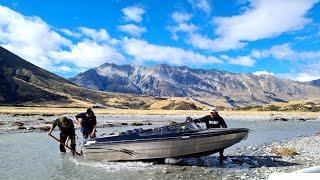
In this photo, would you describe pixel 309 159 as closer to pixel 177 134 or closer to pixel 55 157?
pixel 177 134

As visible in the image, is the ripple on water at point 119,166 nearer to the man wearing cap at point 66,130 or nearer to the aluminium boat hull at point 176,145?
the aluminium boat hull at point 176,145

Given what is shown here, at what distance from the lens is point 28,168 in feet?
73.4

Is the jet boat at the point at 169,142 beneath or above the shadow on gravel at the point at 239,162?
above

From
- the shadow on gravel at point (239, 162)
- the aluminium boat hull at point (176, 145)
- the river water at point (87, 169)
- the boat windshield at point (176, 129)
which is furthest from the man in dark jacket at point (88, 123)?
the shadow on gravel at point (239, 162)

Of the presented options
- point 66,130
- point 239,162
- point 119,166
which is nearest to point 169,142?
point 119,166

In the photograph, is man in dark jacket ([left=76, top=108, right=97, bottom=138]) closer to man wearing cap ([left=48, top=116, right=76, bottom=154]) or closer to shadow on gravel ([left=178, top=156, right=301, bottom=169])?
man wearing cap ([left=48, top=116, right=76, bottom=154])

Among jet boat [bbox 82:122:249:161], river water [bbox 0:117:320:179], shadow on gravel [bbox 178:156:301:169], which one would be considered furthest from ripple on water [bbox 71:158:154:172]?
shadow on gravel [bbox 178:156:301:169]

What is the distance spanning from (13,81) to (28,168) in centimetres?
18563

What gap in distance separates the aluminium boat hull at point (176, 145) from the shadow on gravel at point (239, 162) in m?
0.98

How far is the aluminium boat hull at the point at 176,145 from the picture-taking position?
2183 centimetres

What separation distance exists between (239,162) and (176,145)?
379 centimetres

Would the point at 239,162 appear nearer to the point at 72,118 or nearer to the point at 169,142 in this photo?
the point at 169,142

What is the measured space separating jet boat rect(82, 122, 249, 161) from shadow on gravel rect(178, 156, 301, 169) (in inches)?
37.6

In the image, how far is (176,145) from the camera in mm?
21859
